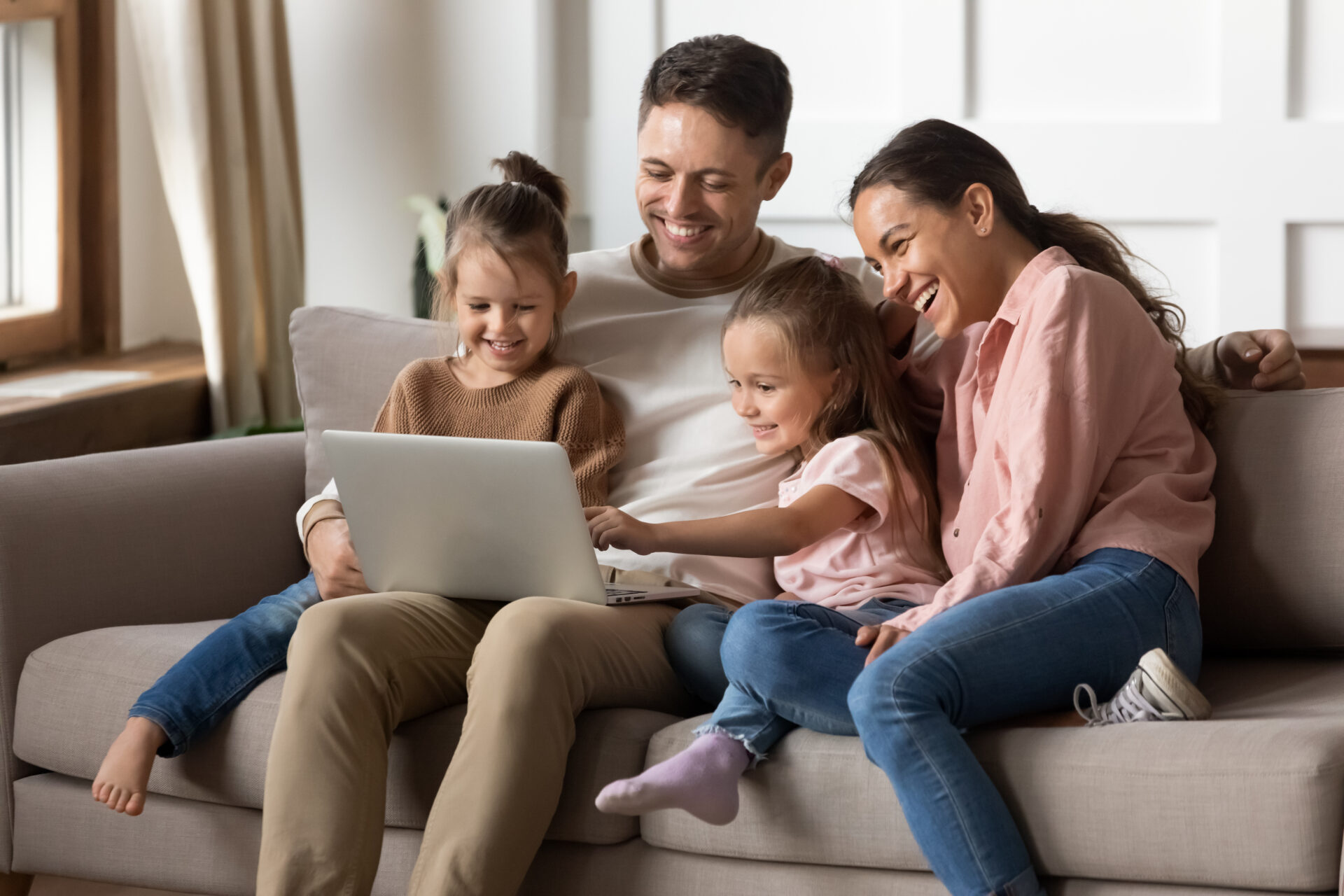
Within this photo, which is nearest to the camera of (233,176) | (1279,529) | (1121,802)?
(1121,802)

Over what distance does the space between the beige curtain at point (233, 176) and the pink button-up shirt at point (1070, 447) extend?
171 centimetres

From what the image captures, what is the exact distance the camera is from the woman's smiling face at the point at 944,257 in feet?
5.04

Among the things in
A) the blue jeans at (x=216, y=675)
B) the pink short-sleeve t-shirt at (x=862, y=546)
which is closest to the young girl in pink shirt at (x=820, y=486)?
the pink short-sleeve t-shirt at (x=862, y=546)

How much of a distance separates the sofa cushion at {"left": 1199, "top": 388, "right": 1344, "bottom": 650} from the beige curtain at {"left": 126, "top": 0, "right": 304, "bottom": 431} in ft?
6.30

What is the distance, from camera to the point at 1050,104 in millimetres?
2818

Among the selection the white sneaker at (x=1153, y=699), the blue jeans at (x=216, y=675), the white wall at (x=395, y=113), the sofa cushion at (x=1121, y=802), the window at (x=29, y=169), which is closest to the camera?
the sofa cushion at (x=1121, y=802)

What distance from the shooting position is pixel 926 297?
156 cm

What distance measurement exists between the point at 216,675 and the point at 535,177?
777 millimetres

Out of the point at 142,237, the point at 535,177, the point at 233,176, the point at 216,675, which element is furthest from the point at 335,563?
the point at 142,237

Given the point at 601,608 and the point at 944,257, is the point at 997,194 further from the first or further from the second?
the point at 601,608

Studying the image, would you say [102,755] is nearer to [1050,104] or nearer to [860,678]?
[860,678]

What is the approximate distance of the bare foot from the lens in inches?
56.6

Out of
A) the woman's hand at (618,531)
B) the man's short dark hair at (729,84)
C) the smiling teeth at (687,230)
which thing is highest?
the man's short dark hair at (729,84)

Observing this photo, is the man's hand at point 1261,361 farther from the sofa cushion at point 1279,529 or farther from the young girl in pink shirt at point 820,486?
the young girl in pink shirt at point 820,486
